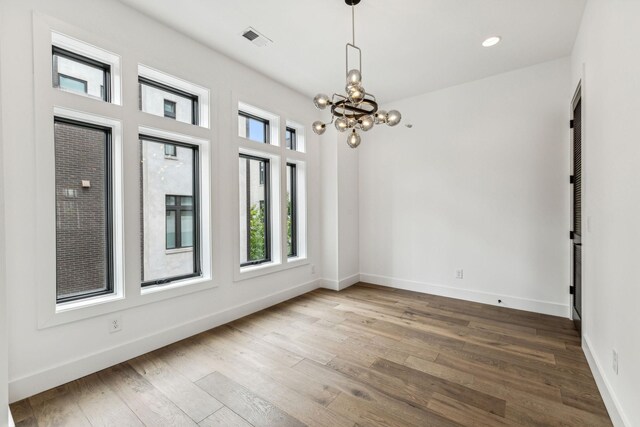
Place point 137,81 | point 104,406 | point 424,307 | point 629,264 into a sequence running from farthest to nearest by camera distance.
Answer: point 424,307 → point 137,81 → point 104,406 → point 629,264

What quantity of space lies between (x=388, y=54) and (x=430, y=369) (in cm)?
326

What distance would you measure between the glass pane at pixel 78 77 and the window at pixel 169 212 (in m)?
0.52

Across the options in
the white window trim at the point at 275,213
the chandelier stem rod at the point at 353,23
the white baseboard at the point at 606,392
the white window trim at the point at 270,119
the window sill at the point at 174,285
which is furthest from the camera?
the white window trim at the point at 275,213

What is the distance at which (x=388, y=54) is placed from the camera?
334 cm

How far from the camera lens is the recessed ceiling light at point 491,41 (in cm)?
302

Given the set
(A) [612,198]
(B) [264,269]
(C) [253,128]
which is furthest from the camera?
(C) [253,128]

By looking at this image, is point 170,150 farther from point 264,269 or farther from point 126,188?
point 264,269

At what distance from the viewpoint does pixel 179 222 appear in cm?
315

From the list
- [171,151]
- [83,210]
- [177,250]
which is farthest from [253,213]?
[83,210]

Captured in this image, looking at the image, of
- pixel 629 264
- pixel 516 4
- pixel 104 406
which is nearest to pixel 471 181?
pixel 516 4

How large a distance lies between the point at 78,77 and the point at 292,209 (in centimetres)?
293

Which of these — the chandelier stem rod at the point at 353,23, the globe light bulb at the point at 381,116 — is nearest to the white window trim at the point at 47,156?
the chandelier stem rod at the point at 353,23

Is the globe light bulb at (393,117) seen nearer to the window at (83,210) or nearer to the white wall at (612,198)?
the white wall at (612,198)

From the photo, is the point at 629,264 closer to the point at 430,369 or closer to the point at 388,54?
the point at 430,369
